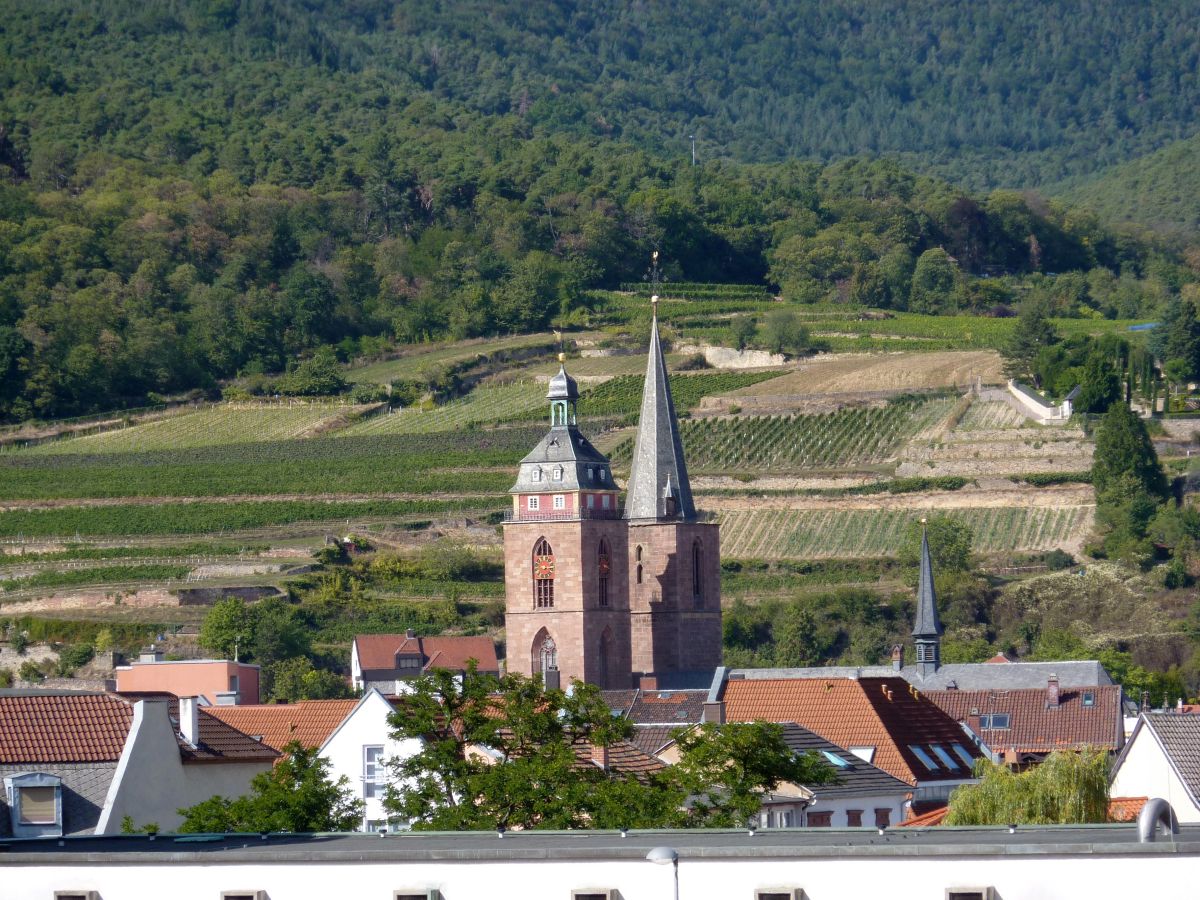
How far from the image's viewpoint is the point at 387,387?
375ft

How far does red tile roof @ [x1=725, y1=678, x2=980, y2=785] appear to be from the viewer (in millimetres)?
39188

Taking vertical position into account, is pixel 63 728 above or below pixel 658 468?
below

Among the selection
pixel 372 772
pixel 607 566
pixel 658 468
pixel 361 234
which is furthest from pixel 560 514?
pixel 361 234

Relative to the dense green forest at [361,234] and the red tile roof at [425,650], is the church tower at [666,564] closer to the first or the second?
the red tile roof at [425,650]

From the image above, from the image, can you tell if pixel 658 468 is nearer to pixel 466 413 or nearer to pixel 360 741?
pixel 360 741

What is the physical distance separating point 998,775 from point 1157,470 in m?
61.0

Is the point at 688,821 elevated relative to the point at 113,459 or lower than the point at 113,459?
lower

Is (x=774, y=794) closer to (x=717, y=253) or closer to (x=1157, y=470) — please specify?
(x=1157, y=470)

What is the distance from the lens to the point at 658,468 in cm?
6794

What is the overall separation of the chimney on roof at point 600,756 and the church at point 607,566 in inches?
1264

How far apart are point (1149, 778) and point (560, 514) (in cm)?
3600

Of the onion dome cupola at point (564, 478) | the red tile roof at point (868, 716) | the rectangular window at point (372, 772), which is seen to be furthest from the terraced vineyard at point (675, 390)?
the rectangular window at point (372, 772)

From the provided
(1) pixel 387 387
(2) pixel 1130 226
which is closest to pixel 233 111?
(2) pixel 1130 226

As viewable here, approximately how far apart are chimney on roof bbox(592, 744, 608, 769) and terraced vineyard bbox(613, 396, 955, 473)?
61262 millimetres
